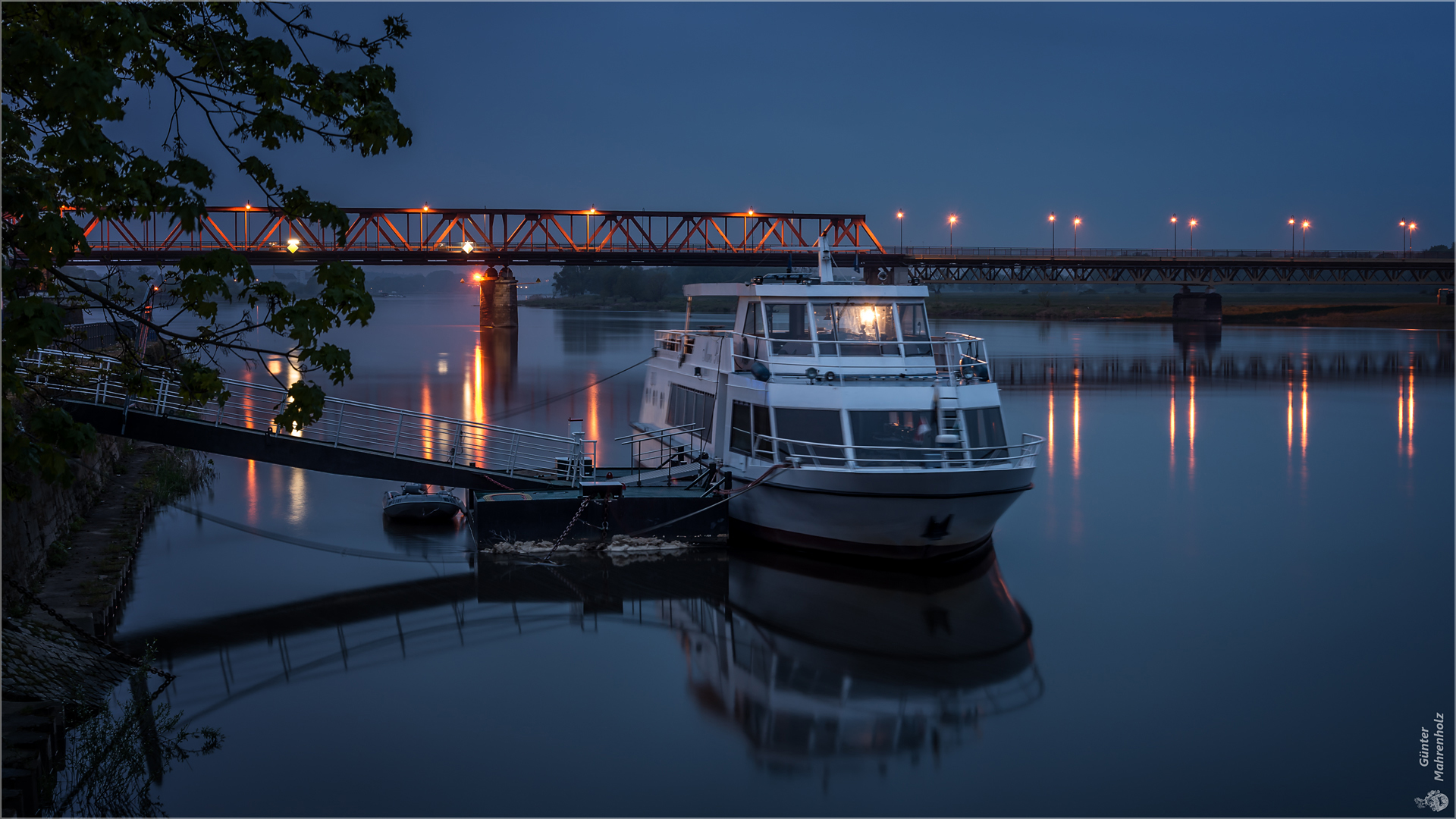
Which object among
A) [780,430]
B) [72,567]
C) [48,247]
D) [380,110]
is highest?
[380,110]

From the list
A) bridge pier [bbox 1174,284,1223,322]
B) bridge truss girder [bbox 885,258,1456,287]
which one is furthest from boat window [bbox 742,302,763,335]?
bridge pier [bbox 1174,284,1223,322]

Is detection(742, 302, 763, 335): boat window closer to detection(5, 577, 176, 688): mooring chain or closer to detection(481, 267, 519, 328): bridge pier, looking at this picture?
detection(5, 577, 176, 688): mooring chain

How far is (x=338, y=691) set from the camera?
13.9 m

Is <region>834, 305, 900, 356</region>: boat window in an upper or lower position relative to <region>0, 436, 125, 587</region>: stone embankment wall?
upper

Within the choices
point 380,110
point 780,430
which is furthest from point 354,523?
point 380,110

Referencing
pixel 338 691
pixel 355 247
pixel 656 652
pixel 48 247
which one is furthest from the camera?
pixel 355 247

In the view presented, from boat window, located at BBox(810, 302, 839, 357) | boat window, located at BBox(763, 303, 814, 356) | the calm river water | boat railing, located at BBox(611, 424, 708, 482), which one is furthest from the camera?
boat railing, located at BBox(611, 424, 708, 482)

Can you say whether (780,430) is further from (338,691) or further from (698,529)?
(338,691)

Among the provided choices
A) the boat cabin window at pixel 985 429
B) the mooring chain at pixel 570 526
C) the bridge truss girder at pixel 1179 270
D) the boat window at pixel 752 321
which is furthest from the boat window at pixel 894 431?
the bridge truss girder at pixel 1179 270

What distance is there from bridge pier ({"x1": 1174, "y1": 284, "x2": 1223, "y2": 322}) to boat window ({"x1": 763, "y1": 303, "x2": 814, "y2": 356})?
11237 centimetres

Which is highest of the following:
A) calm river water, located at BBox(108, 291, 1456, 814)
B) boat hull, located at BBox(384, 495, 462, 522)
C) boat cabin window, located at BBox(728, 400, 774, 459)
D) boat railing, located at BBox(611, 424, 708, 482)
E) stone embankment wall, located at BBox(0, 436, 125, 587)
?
boat cabin window, located at BBox(728, 400, 774, 459)

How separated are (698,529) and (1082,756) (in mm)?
9292

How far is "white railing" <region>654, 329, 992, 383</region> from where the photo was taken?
19891 mm

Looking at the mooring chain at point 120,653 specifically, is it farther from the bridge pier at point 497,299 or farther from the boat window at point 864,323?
the bridge pier at point 497,299
